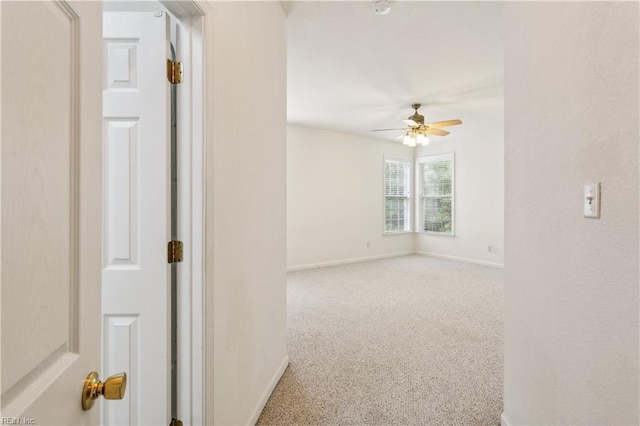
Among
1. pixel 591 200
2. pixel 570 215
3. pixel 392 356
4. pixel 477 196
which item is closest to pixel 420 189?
pixel 477 196

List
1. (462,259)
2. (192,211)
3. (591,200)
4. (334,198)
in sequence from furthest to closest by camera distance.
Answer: (462,259), (334,198), (192,211), (591,200)

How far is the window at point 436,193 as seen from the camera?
21.5 feet

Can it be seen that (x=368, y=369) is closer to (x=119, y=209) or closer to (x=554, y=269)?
(x=554, y=269)

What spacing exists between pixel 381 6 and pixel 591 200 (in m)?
1.91

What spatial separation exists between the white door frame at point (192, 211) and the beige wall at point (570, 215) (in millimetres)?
1363

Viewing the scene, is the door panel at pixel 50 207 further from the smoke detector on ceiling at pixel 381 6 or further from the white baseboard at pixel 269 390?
the smoke detector on ceiling at pixel 381 6

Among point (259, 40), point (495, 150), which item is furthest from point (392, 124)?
point (259, 40)

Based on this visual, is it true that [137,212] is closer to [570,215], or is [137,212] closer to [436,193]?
[570,215]

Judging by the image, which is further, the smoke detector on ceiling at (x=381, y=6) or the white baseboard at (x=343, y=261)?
the white baseboard at (x=343, y=261)

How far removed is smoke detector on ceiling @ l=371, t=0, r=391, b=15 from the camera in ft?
7.01

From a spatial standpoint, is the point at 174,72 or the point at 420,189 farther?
the point at 420,189

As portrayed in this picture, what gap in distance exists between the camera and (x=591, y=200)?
3.23 feet

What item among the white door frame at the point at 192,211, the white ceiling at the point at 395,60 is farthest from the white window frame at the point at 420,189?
the white door frame at the point at 192,211

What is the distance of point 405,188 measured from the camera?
7.11m
